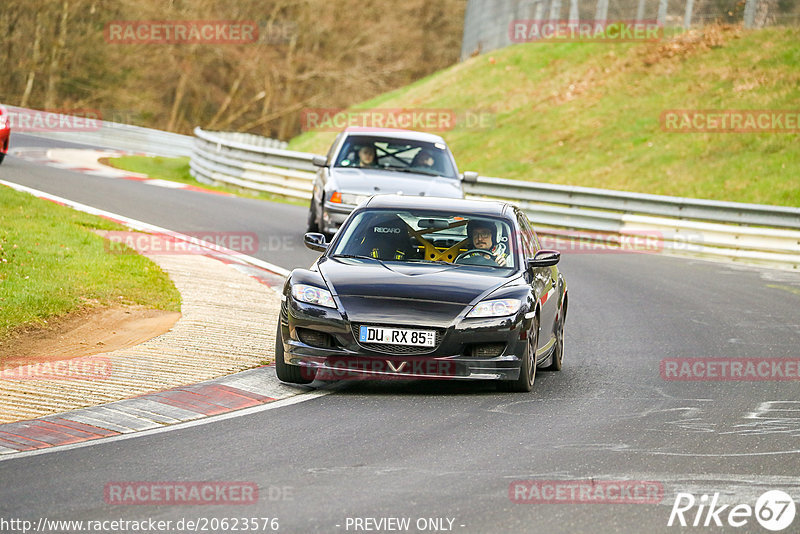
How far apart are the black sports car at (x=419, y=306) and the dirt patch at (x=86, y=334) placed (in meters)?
2.09

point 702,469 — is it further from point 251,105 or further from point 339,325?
point 251,105

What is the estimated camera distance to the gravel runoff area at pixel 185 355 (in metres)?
8.55

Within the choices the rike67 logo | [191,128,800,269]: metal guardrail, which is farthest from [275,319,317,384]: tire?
[191,128,800,269]: metal guardrail

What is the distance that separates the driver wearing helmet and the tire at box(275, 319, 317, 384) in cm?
192

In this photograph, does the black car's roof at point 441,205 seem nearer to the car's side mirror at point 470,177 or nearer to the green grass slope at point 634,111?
the car's side mirror at point 470,177

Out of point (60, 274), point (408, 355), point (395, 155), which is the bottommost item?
point (60, 274)

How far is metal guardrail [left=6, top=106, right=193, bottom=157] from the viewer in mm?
40406

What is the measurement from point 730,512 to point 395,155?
13.1m

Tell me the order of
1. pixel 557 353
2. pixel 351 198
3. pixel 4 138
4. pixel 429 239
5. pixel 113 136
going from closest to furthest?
pixel 429 239 < pixel 557 353 < pixel 351 198 < pixel 4 138 < pixel 113 136

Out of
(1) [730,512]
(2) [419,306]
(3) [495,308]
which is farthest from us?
(3) [495,308]

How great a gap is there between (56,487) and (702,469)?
363 cm

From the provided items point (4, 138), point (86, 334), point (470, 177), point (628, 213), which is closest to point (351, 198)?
point (470, 177)

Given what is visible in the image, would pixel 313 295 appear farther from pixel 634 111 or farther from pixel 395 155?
pixel 634 111

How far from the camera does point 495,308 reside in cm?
918
